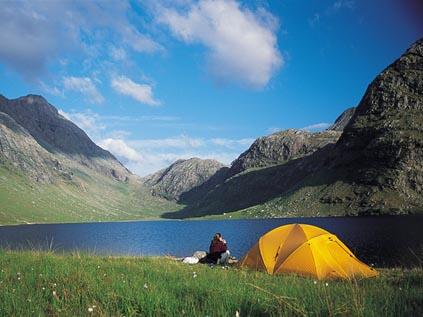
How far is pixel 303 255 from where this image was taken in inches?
829

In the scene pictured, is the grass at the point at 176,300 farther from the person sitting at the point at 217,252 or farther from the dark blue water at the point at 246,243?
the person sitting at the point at 217,252

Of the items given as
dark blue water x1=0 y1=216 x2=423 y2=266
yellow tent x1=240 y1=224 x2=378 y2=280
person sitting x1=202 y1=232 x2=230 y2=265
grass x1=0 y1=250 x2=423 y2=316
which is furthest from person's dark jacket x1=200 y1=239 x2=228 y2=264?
grass x1=0 y1=250 x2=423 y2=316

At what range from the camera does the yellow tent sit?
67.2 feet

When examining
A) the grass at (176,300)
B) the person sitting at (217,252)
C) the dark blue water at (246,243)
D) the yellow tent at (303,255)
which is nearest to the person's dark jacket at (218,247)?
the person sitting at (217,252)

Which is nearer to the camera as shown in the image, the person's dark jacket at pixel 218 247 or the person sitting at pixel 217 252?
the person sitting at pixel 217 252

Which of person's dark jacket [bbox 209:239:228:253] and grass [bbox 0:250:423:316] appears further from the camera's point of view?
person's dark jacket [bbox 209:239:228:253]

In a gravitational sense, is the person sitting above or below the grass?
below

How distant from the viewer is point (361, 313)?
22.9 feet

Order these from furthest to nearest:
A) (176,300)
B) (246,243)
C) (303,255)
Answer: (246,243) < (303,255) < (176,300)

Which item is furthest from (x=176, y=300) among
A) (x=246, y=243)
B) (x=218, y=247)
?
(x=246, y=243)

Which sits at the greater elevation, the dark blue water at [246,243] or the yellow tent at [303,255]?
the yellow tent at [303,255]

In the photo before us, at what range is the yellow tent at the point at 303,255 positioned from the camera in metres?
20.5

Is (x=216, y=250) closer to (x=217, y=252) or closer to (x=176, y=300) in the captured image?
(x=217, y=252)

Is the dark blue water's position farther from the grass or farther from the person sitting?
the person sitting
